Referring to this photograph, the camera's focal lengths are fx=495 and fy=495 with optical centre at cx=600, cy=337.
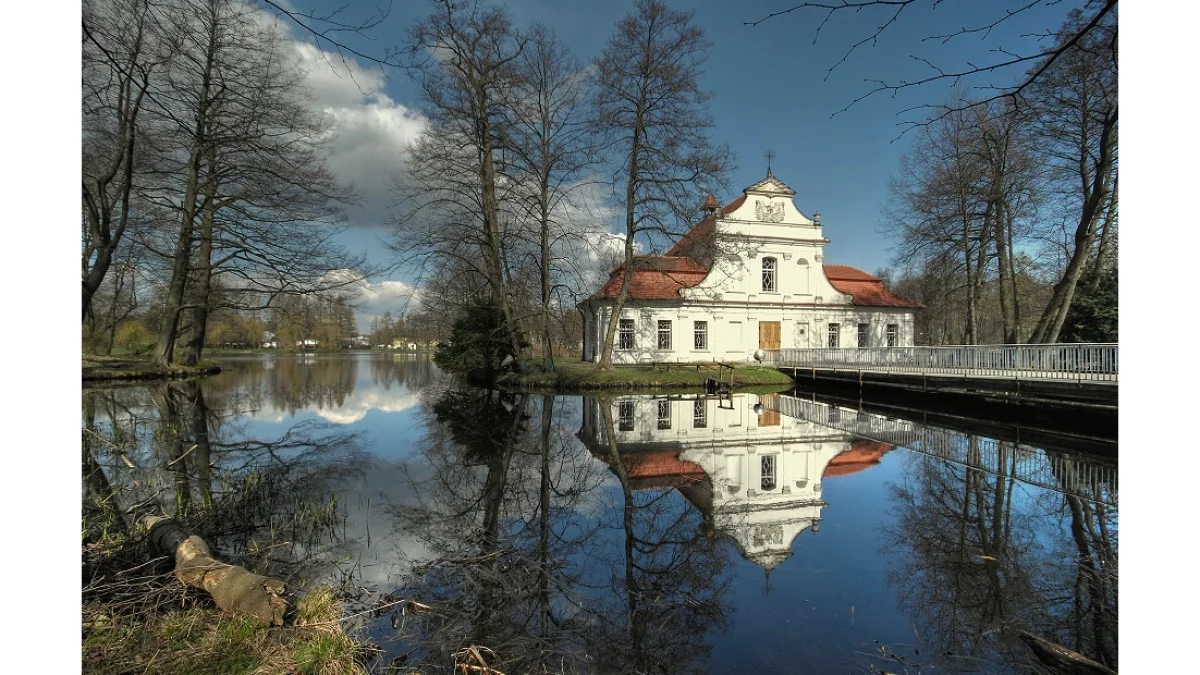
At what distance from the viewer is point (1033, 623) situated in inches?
120

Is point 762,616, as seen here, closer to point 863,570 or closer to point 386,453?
point 863,570

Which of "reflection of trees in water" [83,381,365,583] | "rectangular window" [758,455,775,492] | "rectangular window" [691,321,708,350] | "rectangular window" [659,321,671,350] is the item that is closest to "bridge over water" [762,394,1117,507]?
"rectangular window" [758,455,775,492]

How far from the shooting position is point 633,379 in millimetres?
18531

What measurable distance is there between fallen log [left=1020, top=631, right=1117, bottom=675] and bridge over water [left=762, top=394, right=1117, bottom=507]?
4.22 meters

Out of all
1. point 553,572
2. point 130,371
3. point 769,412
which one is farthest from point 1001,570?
point 130,371

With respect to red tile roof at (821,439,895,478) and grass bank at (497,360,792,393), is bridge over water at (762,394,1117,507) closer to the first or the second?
red tile roof at (821,439,895,478)

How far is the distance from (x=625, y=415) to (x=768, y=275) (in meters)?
16.4

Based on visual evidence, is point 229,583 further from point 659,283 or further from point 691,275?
point 691,275

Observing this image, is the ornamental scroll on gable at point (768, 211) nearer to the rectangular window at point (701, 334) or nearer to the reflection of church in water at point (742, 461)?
A: the rectangular window at point (701, 334)

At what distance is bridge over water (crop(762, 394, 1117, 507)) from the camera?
630 centimetres

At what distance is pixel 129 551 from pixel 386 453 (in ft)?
15.7
